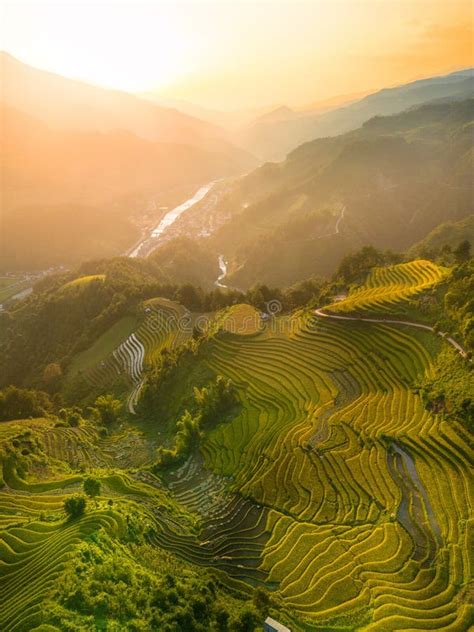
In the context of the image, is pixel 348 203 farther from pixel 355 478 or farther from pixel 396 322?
pixel 355 478

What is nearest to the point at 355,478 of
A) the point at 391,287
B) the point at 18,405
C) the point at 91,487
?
the point at 91,487

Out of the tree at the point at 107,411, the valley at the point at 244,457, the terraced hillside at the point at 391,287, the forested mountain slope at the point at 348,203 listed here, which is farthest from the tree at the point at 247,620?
the forested mountain slope at the point at 348,203

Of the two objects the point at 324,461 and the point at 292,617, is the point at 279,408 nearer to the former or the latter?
the point at 324,461

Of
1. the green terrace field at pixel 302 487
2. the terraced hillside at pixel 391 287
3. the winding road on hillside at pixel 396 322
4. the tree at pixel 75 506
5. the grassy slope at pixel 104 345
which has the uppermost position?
the terraced hillside at pixel 391 287

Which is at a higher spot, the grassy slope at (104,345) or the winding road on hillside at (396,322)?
the winding road on hillside at (396,322)

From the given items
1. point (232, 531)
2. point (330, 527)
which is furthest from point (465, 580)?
point (232, 531)

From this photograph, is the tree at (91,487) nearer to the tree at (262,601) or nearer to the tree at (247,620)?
the tree at (262,601)

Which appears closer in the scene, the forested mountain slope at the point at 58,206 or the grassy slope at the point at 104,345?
the grassy slope at the point at 104,345

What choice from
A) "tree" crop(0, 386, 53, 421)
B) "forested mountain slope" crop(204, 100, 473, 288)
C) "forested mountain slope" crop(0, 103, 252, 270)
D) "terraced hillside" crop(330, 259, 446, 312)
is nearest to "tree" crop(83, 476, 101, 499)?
"tree" crop(0, 386, 53, 421)
